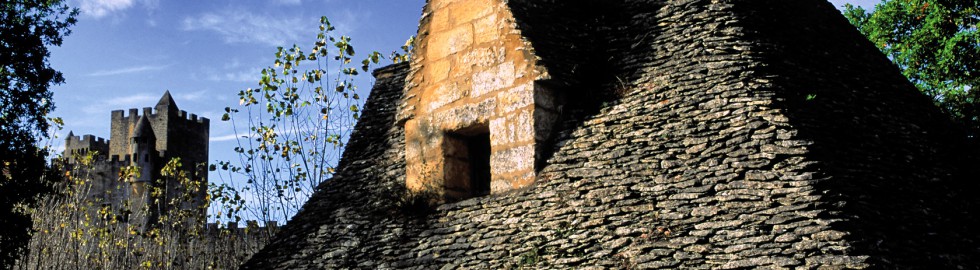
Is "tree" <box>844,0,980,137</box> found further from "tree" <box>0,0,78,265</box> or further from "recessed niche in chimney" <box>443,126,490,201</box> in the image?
"tree" <box>0,0,78,265</box>

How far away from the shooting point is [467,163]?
496 inches

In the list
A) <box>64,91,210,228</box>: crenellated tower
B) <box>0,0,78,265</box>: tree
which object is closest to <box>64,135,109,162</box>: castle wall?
<box>64,91,210,228</box>: crenellated tower

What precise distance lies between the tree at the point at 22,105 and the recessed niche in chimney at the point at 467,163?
7.02 m

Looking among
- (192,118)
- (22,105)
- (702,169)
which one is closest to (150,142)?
(192,118)

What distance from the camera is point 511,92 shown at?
11.6m

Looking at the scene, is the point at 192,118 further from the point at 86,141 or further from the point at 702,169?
the point at 702,169

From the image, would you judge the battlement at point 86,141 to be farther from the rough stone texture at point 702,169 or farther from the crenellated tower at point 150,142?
the rough stone texture at point 702,169

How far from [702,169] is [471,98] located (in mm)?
3553

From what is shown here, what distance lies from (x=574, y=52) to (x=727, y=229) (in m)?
3.80

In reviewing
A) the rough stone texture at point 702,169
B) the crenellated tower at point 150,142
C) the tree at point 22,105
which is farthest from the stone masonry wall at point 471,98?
the crenellated tower at point 150,142

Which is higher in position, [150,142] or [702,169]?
[150,142]

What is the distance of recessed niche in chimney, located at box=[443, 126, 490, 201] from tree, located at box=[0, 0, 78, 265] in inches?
276

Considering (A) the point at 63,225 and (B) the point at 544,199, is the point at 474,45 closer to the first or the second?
(B) the point at 544,199

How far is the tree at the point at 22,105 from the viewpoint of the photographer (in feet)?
47.3
